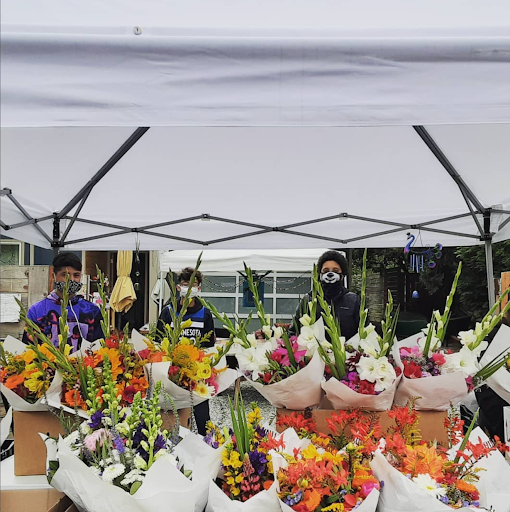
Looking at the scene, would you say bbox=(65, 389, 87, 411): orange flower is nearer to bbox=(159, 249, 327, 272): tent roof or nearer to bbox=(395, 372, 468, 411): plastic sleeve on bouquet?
bbox=(395, 372, 468, 411): plastic sleeve on bouquet

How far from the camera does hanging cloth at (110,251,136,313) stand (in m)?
8.17

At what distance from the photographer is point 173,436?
1382 millimetres

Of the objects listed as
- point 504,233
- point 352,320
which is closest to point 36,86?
point 352,320

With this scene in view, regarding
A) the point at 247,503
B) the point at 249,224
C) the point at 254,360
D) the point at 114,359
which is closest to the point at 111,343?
the point at 114,359

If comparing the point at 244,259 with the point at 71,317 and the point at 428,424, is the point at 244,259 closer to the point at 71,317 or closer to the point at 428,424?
the point at 71,317

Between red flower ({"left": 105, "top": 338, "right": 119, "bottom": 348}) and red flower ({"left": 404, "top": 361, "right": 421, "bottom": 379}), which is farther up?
red flower ({"left": 105, "top": 338, "right": 119, "bottom": 348})

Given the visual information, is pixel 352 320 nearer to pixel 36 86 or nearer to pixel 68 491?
pixel 68 491

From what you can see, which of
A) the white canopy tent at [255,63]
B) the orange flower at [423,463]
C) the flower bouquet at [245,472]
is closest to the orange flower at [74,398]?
the flower bouquet at [245,472]

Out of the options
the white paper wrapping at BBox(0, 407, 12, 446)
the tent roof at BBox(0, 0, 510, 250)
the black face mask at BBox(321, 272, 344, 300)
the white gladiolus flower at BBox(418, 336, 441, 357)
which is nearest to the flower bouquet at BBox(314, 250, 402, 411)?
the white gladiolus flower at BBox(418, 336, 441, 357)

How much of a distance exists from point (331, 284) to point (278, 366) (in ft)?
4.74

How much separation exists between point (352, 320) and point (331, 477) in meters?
1.99

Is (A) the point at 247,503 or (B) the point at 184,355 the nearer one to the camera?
(A) the point at 247,503

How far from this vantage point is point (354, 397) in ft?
5.09

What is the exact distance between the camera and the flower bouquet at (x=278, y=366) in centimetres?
160
